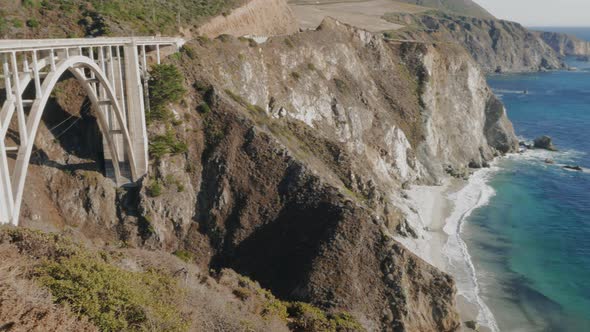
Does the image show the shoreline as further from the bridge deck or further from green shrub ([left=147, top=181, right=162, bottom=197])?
the bridge deck

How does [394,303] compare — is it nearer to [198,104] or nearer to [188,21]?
[198,104]

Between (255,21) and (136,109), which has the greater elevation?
(255,21)

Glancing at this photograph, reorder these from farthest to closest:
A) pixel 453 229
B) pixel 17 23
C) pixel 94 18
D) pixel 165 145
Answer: pixel 453 229
pixel 94 18
pixel 17 23
pixel 165 145

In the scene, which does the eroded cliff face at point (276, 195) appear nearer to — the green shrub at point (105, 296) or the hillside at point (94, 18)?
the hillside at point (94, 18)

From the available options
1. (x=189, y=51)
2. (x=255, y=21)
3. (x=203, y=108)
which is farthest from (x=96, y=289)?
(x=255, y=21)

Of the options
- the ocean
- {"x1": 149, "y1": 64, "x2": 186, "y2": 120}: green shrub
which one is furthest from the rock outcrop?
the ocean

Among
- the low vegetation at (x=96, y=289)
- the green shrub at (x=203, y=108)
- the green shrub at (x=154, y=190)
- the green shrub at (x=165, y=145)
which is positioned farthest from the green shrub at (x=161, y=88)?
the low vegetation at (x=96, y=289)

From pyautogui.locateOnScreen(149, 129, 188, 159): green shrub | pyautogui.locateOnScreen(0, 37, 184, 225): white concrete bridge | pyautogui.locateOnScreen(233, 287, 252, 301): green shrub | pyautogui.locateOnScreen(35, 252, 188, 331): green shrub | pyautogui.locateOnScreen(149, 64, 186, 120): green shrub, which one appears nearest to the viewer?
pyautogui.locateOnScreen(35, 252, 188, 331): green shrub

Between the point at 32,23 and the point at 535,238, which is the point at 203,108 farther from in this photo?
the point at 535,238
